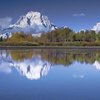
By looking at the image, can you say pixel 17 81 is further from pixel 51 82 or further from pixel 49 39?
pixel 49 39

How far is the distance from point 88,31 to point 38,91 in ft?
270

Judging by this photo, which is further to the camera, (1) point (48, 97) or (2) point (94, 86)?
(2) point (94, 86)

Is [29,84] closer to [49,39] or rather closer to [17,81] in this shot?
[17,81]

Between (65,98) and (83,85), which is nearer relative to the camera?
(65,98)

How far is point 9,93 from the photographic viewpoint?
287 inches

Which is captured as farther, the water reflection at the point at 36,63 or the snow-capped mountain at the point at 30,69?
the water reflection at the point at 36,63

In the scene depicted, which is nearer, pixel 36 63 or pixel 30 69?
pixel 30 69

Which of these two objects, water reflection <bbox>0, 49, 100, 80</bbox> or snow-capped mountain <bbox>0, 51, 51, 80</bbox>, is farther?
water reflection <bbox>0, 49, 100, 80</bbox>

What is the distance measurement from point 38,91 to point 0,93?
3.14 feet

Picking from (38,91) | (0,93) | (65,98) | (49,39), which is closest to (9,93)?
(0,93)

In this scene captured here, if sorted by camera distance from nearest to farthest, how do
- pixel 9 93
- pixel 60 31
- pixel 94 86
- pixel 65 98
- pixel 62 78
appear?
pixel 65 98 < pixel 9 93 < pixel 94 86 < pixel 62 78 < pixel 60 31

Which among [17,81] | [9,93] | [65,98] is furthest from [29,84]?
[65,98]

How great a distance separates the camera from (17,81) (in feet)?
30.4

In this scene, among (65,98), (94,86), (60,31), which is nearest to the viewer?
(65,98)
